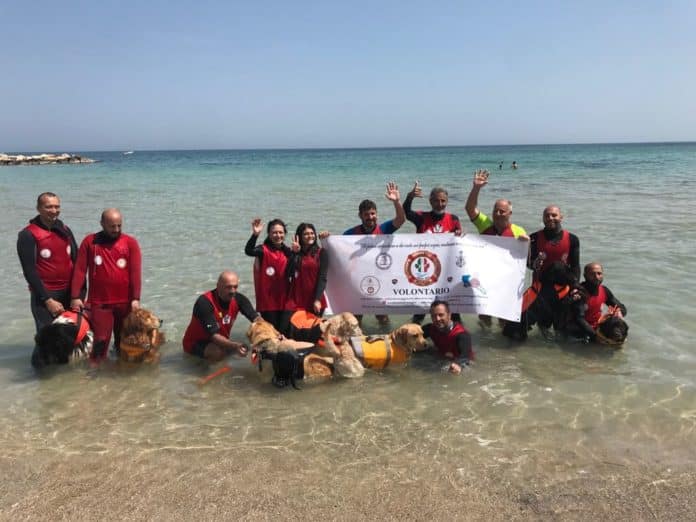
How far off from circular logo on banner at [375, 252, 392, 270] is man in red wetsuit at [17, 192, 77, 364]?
3.76 metres

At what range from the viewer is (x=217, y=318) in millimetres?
6152

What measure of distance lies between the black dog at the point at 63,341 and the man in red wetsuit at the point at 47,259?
115 mm

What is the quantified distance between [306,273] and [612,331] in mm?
3848

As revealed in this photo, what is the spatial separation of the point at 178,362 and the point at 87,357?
1066 mm

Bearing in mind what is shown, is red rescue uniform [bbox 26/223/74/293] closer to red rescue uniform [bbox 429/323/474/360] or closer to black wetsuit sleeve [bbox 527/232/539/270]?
red rescue uniform [bbox 429/323/474/360]

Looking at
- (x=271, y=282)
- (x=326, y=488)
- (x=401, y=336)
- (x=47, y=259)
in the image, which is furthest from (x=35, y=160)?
(x=326, y=488)

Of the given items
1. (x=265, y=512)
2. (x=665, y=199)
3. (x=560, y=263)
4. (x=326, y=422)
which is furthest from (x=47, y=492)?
(x=665, y=199)

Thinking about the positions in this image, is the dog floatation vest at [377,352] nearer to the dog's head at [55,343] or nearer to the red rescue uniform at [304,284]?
the red rescue uniform at [304,284]

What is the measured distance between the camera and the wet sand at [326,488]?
3764 mm

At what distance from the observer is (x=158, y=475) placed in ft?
13.8

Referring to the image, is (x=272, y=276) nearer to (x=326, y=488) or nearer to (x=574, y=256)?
(x=326, y=488)

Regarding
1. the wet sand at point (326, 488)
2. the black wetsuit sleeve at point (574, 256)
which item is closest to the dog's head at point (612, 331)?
the black wetsuit sleeve at point (574, 256)

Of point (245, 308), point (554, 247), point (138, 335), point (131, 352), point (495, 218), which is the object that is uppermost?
point (495, 218)

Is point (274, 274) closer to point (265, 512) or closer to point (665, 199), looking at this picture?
point (265, 512)
